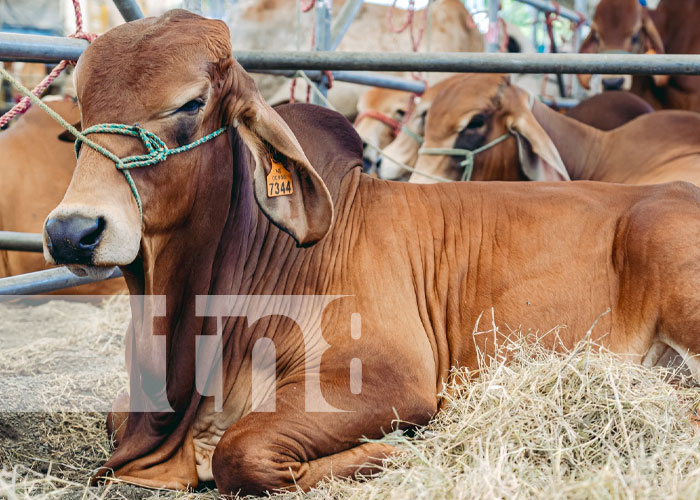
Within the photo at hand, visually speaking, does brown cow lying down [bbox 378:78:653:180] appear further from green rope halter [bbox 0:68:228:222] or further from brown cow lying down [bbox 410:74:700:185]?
green rope halter [bbox 0:68:228:222]

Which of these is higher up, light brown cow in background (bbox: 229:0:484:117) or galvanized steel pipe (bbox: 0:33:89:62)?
galvanized steel pipe (bbox: 0:33:89:62)

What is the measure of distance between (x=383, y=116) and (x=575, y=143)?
194 cm

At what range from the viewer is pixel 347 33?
754cm

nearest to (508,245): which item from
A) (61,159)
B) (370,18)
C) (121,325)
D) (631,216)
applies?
(631,216)

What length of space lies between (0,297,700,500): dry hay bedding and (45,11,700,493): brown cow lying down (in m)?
0.13

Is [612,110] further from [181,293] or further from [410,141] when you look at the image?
[181,293]

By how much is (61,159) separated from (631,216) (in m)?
3.36

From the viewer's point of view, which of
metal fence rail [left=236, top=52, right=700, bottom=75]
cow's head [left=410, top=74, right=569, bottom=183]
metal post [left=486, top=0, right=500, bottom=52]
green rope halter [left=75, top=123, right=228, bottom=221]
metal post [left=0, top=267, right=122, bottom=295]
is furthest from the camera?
metal post [left=486, top=0, right=500, bottom=52]

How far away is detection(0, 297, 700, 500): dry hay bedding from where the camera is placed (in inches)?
74.2

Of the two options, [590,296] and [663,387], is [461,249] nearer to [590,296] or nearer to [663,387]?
[590,296]

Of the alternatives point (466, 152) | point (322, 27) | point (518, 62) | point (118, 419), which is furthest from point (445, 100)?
point (118, 419)

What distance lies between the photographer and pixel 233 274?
2619 millimetres

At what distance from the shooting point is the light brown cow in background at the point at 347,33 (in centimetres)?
726

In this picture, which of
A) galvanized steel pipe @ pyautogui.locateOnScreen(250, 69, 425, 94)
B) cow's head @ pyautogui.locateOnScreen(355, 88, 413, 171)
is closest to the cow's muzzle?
A: galvanized steel pipe @ pyautogui.locateOnScreen(250, 69, 425, 94)
